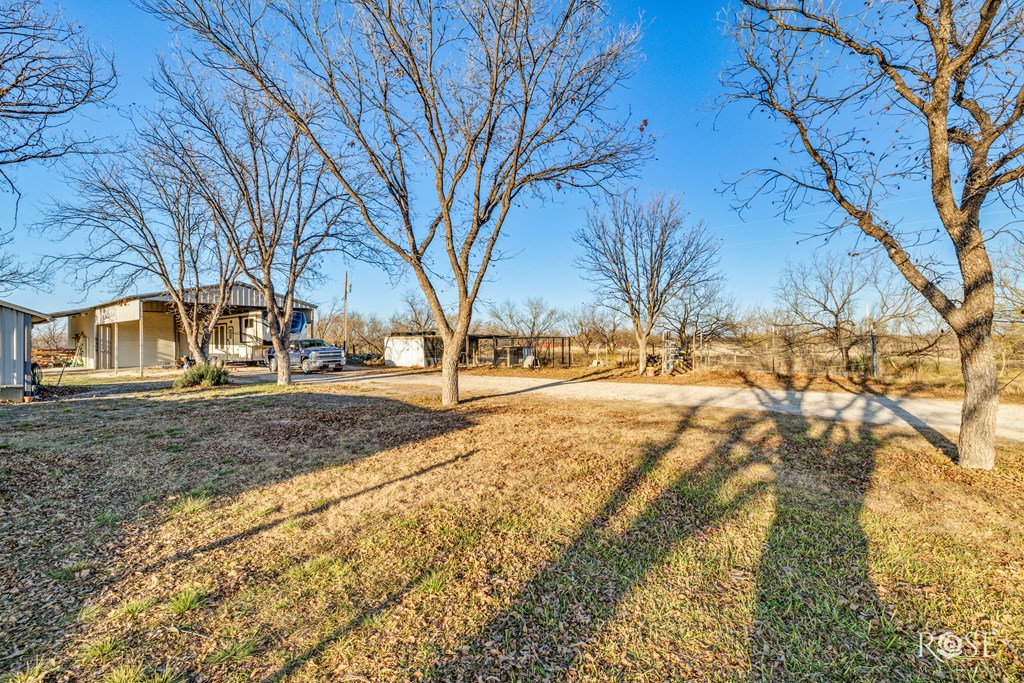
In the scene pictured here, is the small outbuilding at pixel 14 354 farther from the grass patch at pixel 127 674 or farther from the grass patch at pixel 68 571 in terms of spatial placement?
the grass patch at pixel 127 674

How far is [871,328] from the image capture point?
14930mm

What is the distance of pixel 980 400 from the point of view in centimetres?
478

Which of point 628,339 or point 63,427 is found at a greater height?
point 628,339

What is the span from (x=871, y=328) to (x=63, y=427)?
21648mm

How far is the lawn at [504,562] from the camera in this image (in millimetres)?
2066

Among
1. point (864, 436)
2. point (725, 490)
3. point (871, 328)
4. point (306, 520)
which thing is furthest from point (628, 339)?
point (306, 520)

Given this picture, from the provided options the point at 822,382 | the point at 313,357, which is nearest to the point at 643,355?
the point at 822,382

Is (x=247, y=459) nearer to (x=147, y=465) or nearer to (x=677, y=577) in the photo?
(x=147, y=465)

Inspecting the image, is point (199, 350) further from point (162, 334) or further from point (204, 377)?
point (162, 334)

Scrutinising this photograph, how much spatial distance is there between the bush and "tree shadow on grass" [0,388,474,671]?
3694 millimetres

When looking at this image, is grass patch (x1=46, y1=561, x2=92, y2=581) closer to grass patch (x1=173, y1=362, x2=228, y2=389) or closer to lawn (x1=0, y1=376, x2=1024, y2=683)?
lawn (x1=0, y1=376, x2=1024, y2=683)

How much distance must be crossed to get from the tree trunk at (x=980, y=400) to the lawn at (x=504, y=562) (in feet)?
1.05

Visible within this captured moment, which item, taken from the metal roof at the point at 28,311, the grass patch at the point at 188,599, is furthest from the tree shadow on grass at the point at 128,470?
the metal roof at the point at 28,311

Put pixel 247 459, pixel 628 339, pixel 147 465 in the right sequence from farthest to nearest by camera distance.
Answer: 1. pixel 628 339
2. pixel 247 459
3. pixel 147 465
